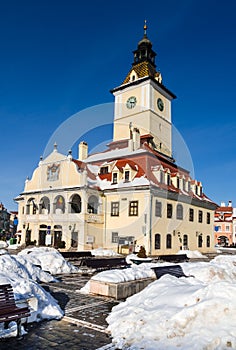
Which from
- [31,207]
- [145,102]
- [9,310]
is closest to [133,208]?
[31,207]

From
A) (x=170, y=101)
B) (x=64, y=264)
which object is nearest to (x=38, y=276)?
(x=64, y=264)

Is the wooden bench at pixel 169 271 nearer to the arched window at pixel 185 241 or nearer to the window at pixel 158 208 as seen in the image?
the window at pixel 158 208

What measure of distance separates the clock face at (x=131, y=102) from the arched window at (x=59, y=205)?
20992mm

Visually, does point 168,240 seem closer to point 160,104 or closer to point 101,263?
point 101,263

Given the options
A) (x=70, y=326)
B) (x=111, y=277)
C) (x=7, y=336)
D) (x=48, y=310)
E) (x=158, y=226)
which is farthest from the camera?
(x=158, y=226)

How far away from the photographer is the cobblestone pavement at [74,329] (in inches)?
253

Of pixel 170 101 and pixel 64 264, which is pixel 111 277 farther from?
pixel 170 101

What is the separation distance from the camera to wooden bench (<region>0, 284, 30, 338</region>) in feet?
21.3

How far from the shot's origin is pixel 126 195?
33938 millimetres

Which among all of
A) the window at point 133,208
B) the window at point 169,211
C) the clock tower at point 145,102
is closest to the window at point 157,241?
the window at point 169,211

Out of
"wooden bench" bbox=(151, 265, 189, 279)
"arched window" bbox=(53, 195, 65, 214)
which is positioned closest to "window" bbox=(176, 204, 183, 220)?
"arched window" bbox=(53, 195, 65, 214)

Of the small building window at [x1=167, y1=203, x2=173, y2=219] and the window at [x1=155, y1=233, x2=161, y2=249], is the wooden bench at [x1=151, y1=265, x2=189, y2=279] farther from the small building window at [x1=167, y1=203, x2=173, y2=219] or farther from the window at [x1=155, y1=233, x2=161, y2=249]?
the small building window at [x1=167, y1=203, x2=173, y2=219]

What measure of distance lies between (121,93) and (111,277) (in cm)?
4428

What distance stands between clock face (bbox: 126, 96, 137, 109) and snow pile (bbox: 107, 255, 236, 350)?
44.3 m
